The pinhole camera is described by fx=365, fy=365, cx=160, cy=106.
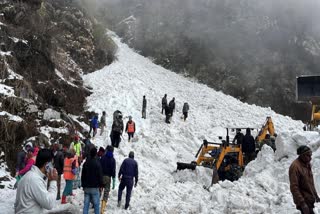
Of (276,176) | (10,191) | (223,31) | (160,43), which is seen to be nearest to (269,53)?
(223,31)

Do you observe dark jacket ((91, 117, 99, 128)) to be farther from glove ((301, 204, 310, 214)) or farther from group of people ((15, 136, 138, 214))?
glove ((301, 204, 310, 214))

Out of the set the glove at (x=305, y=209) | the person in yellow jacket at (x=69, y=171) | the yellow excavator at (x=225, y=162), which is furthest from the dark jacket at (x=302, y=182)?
the yellow excavator at (x=225, y=162)

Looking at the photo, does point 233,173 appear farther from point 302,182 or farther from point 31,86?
point 31,86

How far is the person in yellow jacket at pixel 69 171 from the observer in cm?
921

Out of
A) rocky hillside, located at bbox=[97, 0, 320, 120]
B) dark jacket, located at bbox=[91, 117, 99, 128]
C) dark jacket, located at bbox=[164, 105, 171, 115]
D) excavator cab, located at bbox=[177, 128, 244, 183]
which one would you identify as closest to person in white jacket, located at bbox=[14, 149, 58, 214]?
excavator cab, located at bbox=[177, 128, 244, 183]

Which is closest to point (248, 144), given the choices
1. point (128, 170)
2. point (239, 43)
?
point (128, 170)

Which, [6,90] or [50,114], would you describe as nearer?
[6,90]

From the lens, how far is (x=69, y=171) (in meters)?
9.28

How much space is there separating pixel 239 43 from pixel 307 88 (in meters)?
25.1

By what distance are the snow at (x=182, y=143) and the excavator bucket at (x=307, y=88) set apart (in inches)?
121

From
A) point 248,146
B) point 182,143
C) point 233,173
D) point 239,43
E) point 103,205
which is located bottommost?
point 103,205

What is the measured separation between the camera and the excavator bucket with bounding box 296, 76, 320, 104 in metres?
15.3

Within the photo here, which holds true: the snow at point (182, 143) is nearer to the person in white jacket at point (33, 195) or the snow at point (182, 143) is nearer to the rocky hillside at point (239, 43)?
the rocky hillside at point (239, 43)

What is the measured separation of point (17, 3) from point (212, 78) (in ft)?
68.9
